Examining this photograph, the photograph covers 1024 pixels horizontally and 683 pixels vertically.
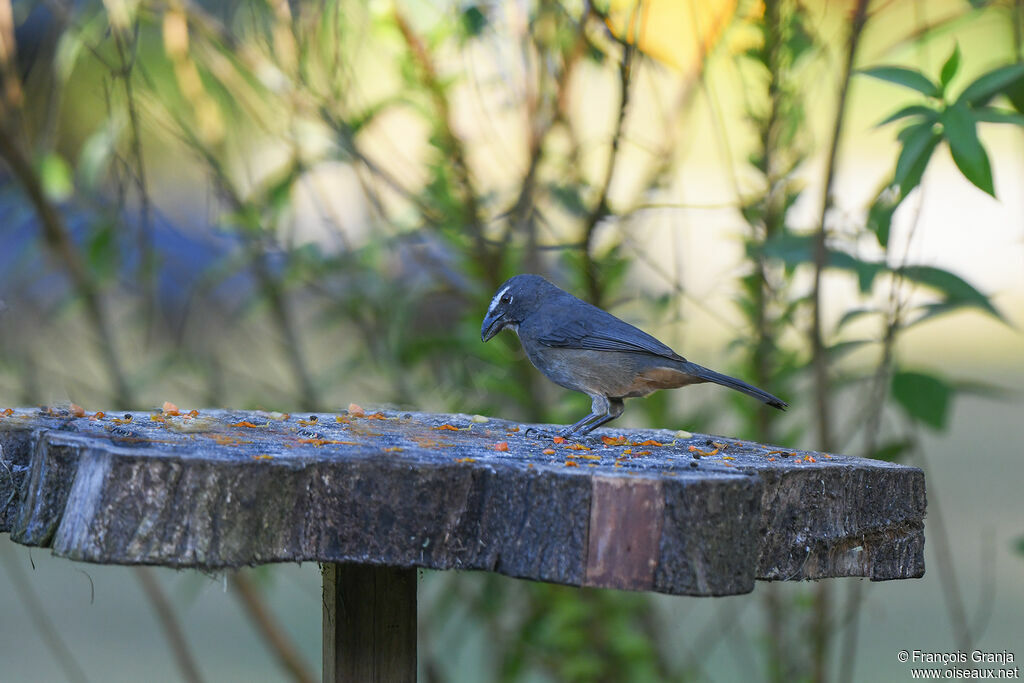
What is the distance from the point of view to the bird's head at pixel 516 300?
2162 mm

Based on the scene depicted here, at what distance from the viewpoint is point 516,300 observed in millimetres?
2164

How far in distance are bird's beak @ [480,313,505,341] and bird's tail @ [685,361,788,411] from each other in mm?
426

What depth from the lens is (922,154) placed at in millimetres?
1908

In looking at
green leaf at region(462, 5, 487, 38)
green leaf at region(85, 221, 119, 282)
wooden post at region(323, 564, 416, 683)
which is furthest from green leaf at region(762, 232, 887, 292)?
green leaf at region(85, 221, 119, 282)

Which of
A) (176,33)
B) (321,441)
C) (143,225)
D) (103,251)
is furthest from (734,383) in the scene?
(176,33)

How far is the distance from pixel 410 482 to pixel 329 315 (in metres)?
1.64

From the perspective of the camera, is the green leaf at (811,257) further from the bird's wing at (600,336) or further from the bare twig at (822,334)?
the bird's wing at (600,336)

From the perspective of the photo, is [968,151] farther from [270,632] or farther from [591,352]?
[270,632]

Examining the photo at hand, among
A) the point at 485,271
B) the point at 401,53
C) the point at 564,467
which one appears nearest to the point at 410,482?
the point at 564,467

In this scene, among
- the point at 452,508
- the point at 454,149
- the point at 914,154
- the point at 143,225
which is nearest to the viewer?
the point at 452,508

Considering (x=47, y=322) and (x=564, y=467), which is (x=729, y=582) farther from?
(x=47, y=322)

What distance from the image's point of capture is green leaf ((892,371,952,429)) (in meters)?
2.22

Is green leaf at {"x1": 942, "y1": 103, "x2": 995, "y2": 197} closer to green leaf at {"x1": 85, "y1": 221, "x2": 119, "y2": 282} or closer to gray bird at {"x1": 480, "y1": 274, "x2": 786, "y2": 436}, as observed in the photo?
gray bird at {"x1": 480, "y1": 274, "x2": 786, "y2": 436}

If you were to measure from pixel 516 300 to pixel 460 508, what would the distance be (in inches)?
32.4
